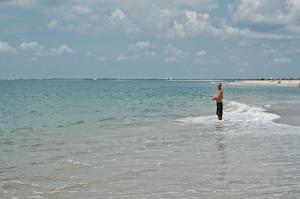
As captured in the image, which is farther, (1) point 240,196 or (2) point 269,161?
(2) point 269,161

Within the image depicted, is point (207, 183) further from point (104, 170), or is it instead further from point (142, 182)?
point (104, 170)

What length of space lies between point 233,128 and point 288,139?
3675 mm

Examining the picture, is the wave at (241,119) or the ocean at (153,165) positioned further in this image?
the wave at (241,119)

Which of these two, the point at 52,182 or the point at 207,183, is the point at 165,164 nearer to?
the point at 207,183

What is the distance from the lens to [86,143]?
11.6m

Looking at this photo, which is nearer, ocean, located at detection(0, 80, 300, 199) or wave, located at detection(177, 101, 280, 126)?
ocean, located at detection(0, 80, 300, 199)

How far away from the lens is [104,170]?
7.68 metres

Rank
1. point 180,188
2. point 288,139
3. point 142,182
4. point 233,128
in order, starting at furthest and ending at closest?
point 233,128 → point 288,139 → point 142,182 → point 180,188

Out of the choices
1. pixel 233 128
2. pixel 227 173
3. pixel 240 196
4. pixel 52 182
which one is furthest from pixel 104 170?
pixel 233 128

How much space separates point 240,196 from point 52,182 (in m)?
3.92

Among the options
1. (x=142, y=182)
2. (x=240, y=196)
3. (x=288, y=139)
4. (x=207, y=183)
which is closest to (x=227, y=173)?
(x=207, y=183)

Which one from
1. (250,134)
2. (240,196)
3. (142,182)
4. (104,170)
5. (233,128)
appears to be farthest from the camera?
(233,128)

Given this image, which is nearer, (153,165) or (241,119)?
(153,165)

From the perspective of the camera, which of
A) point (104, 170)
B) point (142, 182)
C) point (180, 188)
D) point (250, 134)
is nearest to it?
point (180, 188)
